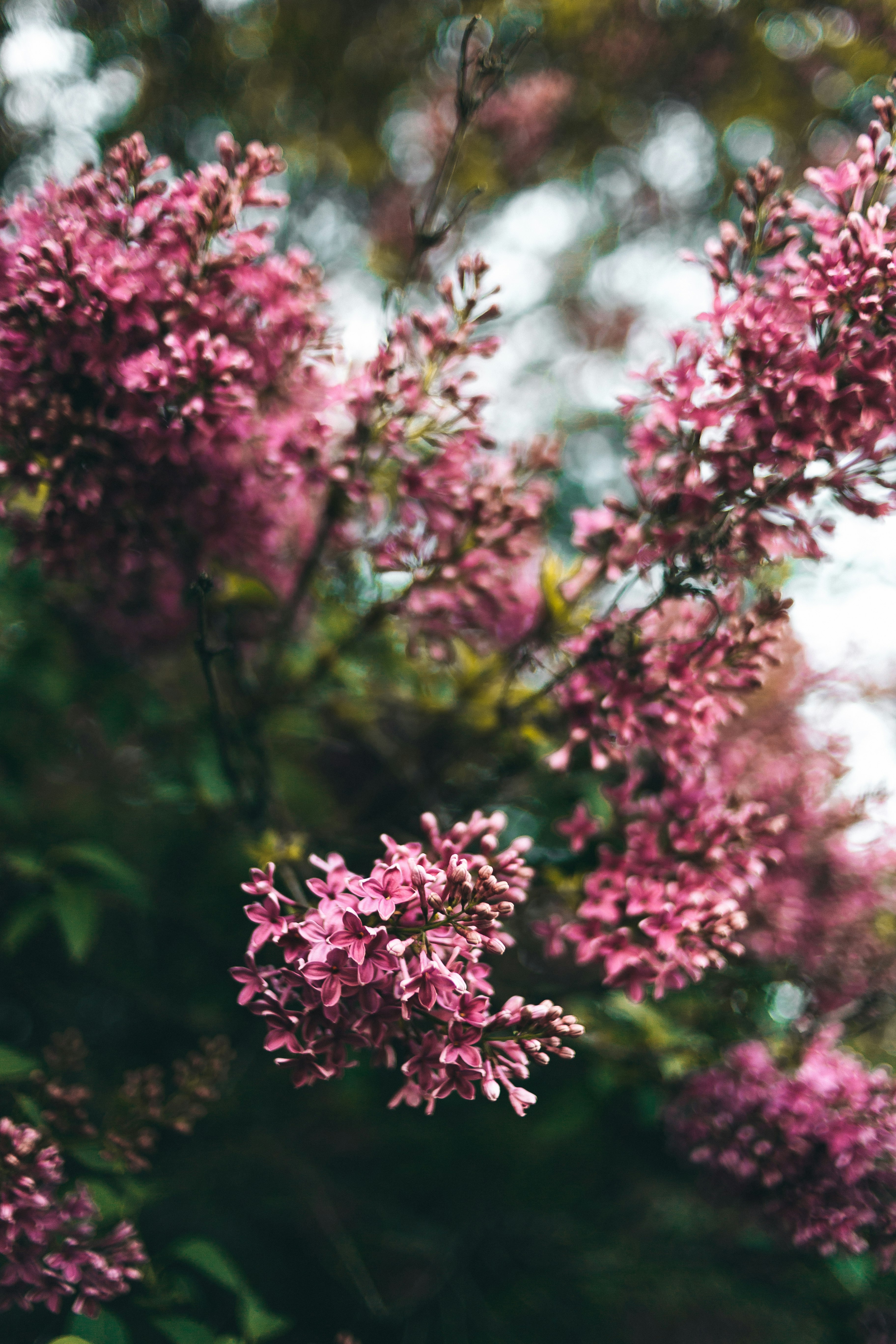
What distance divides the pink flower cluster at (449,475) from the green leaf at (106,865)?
62cm

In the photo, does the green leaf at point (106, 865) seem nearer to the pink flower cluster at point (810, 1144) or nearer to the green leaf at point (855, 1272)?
the pink flower cluster at point (810, 1144)

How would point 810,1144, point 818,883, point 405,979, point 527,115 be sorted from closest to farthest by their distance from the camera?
point 405,979, point 810,1144, point 818,883, point 527,115

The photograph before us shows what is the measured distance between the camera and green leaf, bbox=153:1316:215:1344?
0.98 m

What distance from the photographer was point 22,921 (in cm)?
122

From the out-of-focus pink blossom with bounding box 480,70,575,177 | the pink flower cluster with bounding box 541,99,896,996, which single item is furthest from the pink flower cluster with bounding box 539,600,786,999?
the out-of-focus pink blossom with bounding box 480,70,575,177

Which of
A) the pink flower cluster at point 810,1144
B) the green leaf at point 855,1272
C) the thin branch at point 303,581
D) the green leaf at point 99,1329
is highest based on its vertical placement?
the thin branch at point 303,581

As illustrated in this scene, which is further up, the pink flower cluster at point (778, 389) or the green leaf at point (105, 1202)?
the pink flower cluster at point (778, 389)

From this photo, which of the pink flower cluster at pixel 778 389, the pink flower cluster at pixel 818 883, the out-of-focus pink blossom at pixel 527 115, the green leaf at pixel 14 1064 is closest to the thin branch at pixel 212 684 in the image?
the green leaf at pixel 14 1064

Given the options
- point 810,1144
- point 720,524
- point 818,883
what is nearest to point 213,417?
point 720,524

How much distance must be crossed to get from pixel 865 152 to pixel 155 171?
2.97 feet

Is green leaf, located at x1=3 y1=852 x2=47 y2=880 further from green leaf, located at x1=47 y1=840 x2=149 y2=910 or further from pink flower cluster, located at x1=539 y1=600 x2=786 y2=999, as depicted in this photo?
pink flower cluster, located at x1=539 y1=600 x2=786 y2=999

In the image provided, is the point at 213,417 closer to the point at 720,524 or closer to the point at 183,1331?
the point at 720,524

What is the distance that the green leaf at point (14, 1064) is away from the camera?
3.34ft

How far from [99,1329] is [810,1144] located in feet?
3.26
